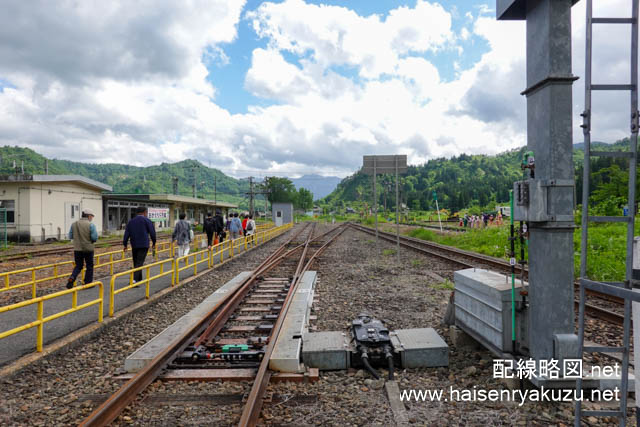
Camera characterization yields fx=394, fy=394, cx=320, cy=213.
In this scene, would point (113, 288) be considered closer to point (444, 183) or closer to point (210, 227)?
point (210, 227)

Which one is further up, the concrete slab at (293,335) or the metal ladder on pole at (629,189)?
the metal ladder on pole at (629,189)

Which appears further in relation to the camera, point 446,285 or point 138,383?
point 446,285

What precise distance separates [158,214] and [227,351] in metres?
32.9

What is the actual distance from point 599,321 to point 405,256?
31.1ft

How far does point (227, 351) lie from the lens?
5.00 metres

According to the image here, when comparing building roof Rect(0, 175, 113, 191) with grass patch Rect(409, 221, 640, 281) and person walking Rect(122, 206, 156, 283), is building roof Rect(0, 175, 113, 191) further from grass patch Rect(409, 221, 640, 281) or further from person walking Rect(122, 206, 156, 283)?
grass patch Rect(409, 221, 640, 281)

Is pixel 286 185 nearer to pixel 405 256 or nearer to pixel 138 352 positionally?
pixel 405 256

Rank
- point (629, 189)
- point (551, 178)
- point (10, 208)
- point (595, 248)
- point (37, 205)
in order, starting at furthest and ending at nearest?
1. point (37, 205)
2. point (10, 208)
3. point (595, 248)
4. point (551, 178)
5. point (629, 189)

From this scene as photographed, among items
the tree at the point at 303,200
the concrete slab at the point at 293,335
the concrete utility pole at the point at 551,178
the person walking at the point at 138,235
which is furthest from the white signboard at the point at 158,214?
the tree at the point at 303,200

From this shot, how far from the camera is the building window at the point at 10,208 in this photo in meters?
23.0

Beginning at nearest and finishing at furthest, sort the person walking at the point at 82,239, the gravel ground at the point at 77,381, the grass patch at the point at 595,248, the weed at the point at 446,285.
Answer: the gravel ground at the point at 77,381 → the person walking at the point at 82,239 → the weed at the point at 446,285 → the grass patch at the point at 595,248

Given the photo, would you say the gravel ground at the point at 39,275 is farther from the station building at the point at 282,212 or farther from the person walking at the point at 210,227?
the station building at the point at 282,212

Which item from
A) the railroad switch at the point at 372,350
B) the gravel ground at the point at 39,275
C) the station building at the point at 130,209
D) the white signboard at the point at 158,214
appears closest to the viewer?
the railroad switch at the point at 372,350

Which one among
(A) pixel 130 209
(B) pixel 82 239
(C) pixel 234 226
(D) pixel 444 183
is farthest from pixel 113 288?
(D) pixel 444 183
